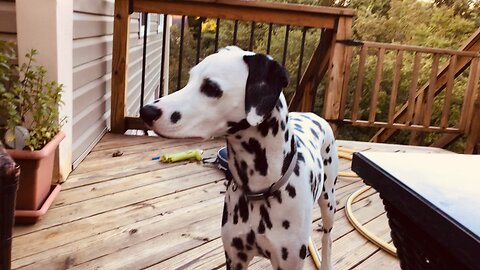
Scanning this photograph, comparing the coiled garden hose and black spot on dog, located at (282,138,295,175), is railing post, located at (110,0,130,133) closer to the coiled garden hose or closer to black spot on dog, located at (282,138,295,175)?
the coiled garden hose

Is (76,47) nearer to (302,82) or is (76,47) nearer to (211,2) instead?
(211,2)

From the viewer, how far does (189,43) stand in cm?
961

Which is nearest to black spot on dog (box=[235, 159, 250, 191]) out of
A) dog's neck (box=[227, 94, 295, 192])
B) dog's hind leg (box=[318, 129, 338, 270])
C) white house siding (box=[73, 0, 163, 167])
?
dog's neck (box=[227, 94, 295, 192])

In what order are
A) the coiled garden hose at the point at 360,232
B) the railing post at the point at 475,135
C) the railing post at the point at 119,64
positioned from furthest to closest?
the railing post at the point at 475,135 → the railing post at the point at 119,64 → the coiled garden hose at the point at 360,232

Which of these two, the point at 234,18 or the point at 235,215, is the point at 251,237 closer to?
the point at 235,215

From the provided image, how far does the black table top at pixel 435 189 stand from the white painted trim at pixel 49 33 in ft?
6.27

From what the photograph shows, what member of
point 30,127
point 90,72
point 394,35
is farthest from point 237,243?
point 394,35

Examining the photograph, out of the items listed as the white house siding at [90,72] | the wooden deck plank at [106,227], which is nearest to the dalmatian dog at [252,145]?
the wooden deck plank at [106,227]

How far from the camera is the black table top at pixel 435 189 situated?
0.67 meters

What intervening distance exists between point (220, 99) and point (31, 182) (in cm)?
139

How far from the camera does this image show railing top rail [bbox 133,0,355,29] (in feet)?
11.8

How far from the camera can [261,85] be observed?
114 cm

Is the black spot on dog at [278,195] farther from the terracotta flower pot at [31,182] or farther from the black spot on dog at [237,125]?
the terracotta flower pot at [31,182]

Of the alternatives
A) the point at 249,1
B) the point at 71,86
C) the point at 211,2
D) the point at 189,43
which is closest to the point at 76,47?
the point at 71,86
